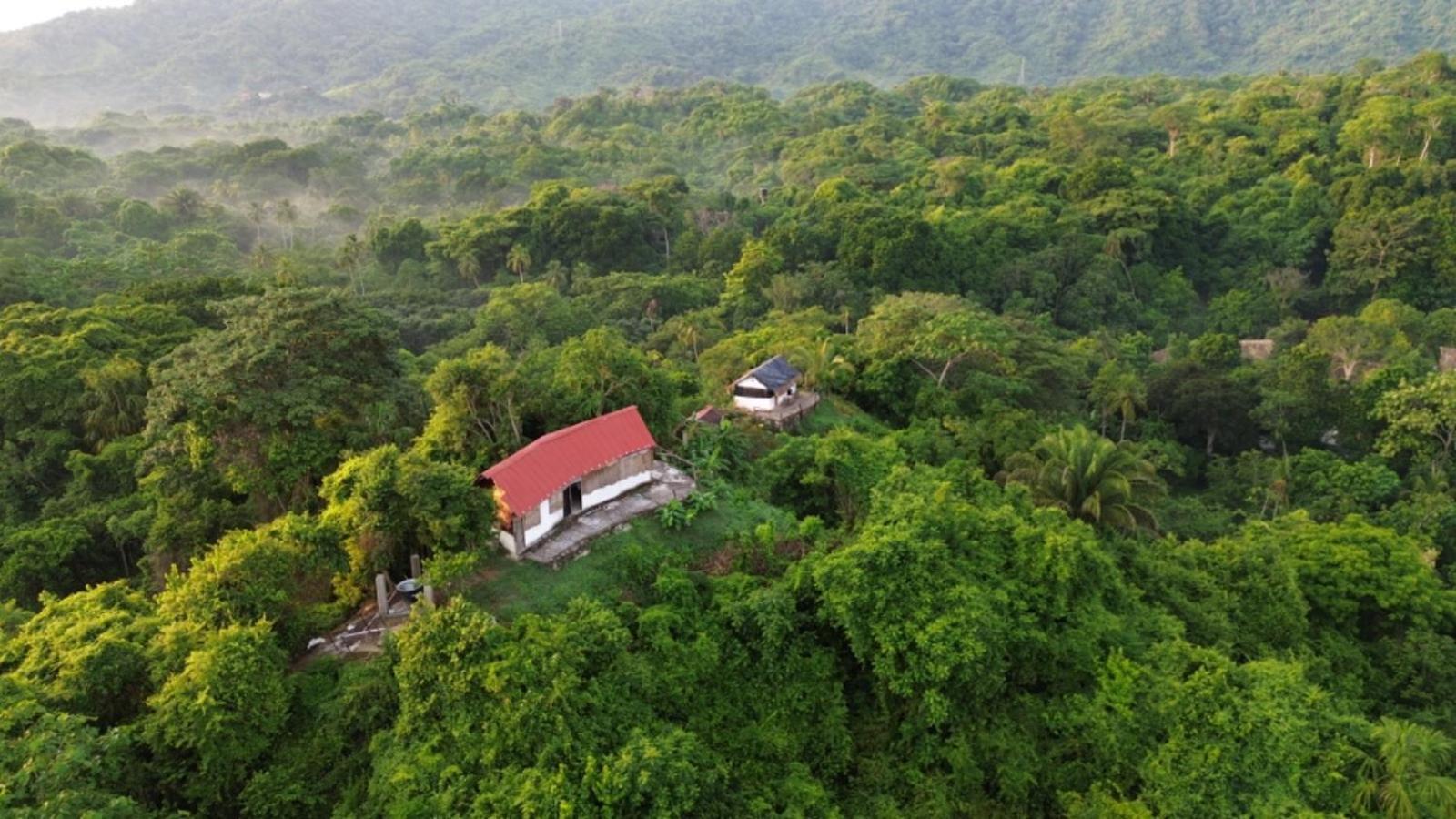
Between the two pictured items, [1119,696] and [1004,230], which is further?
[1004,230]

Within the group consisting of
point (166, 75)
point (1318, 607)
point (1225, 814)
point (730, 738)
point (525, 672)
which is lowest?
point (1318, 607)

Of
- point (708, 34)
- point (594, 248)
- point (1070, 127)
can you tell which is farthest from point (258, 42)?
point (1070, 127)

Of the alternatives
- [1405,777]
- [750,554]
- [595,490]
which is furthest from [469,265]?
[1405,777]

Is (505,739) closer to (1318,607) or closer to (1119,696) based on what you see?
(1119,696)

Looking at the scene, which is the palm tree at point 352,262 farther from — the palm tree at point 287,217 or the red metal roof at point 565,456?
the red metal roof at point 565,456

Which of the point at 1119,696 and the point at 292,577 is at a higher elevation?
the point at 292,577

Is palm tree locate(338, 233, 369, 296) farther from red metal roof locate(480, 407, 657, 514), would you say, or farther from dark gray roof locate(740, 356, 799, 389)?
red metal roof locate(480, 407, 657, 514)

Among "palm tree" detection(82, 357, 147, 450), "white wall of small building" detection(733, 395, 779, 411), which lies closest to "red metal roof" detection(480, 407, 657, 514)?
"white wall of small building" detection(733, 395, 779, 411)
